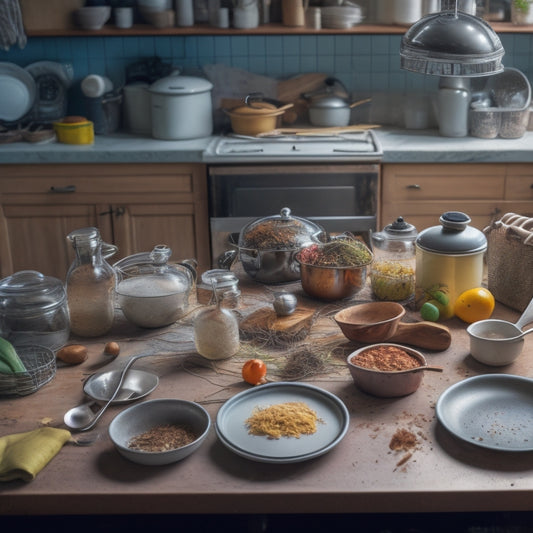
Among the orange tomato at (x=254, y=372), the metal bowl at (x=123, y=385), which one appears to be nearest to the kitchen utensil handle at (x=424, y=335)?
the orange tomato at (x=254, y=372)

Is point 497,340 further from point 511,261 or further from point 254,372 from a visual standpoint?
point 254,372

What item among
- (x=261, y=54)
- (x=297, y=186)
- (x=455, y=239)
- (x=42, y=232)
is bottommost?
(x=42, y=232)

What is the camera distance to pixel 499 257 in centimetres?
205

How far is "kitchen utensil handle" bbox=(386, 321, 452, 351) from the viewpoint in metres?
1.78

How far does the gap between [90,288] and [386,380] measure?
0.79 meters

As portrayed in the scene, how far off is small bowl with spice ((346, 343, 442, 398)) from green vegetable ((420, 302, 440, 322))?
26 centimetres

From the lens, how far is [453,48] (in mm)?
1679

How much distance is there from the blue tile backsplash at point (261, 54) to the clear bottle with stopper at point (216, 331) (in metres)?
2.81

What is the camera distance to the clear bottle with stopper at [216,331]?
68.3 inches

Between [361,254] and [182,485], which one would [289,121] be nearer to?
[361,254]

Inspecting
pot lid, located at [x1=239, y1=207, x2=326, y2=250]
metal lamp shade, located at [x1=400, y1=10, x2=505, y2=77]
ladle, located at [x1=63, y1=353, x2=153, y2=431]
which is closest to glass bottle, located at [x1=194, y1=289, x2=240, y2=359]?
ladle, located at [x1=63, y1=353, x2=153, y2=431]

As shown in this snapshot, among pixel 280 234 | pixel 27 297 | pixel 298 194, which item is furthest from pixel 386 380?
pixel 298 194

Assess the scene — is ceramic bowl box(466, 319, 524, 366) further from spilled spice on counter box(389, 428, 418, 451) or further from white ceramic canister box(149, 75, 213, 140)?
white ceramic canister box(149, 75, 213, 140)

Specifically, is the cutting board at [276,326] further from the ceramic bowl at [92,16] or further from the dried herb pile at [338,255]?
the ceramic bowl at [92,16]
